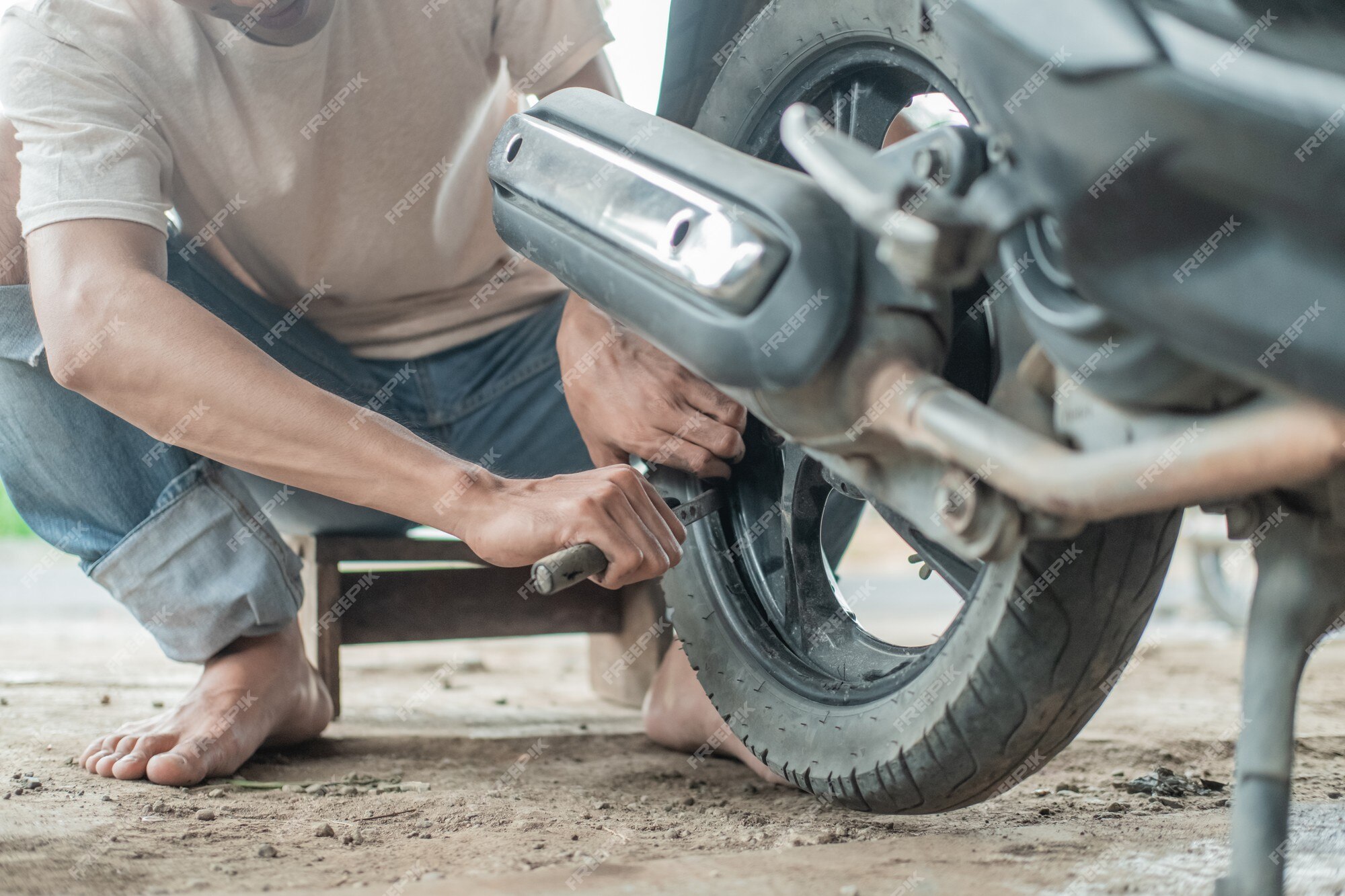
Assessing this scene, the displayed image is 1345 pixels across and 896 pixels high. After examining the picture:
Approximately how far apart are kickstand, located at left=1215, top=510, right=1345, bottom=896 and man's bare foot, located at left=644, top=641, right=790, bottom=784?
658mm

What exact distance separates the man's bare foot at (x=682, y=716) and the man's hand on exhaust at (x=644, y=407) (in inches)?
10.9

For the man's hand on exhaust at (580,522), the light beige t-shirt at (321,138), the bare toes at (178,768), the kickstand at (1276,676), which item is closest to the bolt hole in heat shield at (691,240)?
the man's hand on exhaust at (580,522)

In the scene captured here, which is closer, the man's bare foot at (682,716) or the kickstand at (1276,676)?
the kickstand at (1276,676)

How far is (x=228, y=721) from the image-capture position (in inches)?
49.3

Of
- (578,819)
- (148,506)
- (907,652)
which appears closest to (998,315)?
(907,652)

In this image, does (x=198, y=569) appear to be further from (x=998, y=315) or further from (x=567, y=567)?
(x=998, y=315)

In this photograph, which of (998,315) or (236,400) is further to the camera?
(236,400)

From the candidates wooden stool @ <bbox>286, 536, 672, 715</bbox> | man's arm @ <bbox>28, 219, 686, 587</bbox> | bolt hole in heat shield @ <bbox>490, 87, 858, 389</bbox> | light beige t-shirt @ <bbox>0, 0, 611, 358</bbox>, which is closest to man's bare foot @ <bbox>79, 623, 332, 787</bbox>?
wooden stool @ <bbox>286, 536, 672, 715</bbox>

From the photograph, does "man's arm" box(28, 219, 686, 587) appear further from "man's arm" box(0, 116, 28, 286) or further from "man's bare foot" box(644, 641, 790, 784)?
"man's bare foot" box(644, 641, 790, 784)

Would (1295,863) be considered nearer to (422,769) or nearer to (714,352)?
(714,352)

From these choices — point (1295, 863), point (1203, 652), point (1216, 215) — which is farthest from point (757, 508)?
point (1203, 652)

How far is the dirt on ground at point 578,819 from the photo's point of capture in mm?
800

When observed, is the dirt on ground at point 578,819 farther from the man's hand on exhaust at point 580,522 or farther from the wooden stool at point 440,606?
the man's hand on exhaust at point 580,522

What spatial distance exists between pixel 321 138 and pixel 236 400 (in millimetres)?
507
